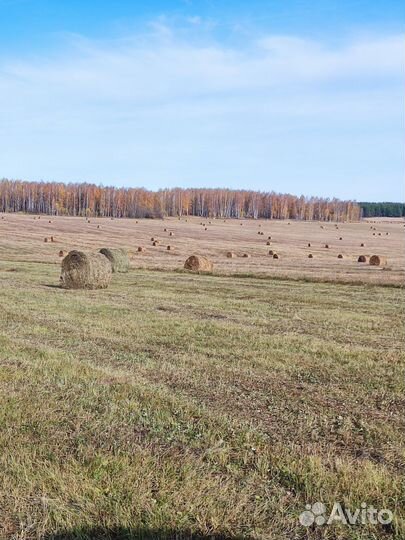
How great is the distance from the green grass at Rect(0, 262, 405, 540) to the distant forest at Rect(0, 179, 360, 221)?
126057 millimetres

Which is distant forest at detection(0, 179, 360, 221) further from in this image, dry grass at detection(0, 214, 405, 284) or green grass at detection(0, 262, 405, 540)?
green grass at detection(0, 262, 405, 540)

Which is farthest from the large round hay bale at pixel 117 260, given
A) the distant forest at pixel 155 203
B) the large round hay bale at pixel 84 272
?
the distant forest at pixel 155 203

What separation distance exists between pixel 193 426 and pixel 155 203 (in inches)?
5683

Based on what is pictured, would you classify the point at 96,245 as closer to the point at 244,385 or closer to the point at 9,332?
the point at 9,332

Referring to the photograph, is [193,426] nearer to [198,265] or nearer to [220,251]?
[198,265]

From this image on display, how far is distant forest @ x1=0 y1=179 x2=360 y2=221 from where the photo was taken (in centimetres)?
14212

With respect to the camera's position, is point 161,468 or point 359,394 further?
point 359,394

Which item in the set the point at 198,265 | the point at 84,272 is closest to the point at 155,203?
the point at 198,265

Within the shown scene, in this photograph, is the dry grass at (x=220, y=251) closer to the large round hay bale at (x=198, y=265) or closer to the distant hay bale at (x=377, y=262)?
the distant hay bale at (x=377, y=262)

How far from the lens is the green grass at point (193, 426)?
4203 millimetres

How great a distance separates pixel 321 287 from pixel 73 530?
20.9 metres

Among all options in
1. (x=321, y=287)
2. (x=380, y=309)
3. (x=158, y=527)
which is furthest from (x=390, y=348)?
(x=321, y=287)

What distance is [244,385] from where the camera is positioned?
26.3 ft

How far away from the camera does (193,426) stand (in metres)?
6.10
